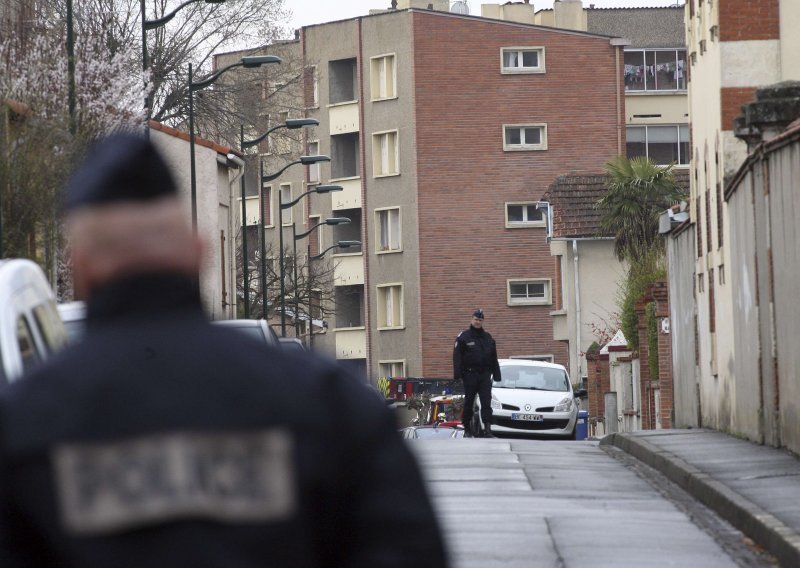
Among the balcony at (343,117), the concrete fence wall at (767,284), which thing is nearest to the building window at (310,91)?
the balcony at (343,117)

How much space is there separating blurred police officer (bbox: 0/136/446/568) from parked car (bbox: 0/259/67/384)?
3273 mm

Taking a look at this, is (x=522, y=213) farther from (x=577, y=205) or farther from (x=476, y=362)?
(x=476, y=362)

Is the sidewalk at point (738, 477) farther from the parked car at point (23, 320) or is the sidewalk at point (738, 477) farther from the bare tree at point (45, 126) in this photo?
the bare tree at point (45, 126)

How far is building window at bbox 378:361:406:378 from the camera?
7481 centimetres

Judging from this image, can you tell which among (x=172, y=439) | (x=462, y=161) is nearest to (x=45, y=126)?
(x=172, y=439)

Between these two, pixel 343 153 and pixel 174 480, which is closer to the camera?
pixel 174 480

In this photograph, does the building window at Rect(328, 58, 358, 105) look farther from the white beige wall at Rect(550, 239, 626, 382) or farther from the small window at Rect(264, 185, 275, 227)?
the white beige wall at Rect(550, 239, 626, 382)

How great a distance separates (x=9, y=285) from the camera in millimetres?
6406

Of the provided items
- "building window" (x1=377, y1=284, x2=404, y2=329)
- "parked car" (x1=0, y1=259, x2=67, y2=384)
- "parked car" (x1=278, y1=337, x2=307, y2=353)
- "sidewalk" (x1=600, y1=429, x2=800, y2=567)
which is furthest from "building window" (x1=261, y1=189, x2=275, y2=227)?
"parked car" (x1=0, y1=259, x2=67, y2=384)

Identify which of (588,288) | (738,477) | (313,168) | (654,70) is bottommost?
(738,477)

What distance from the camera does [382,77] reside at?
75.8 m

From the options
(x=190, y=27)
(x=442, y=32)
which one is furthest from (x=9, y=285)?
(x=442, y=32)

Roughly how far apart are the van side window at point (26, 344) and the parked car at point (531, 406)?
27321 mm

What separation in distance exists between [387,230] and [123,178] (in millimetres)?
73059
